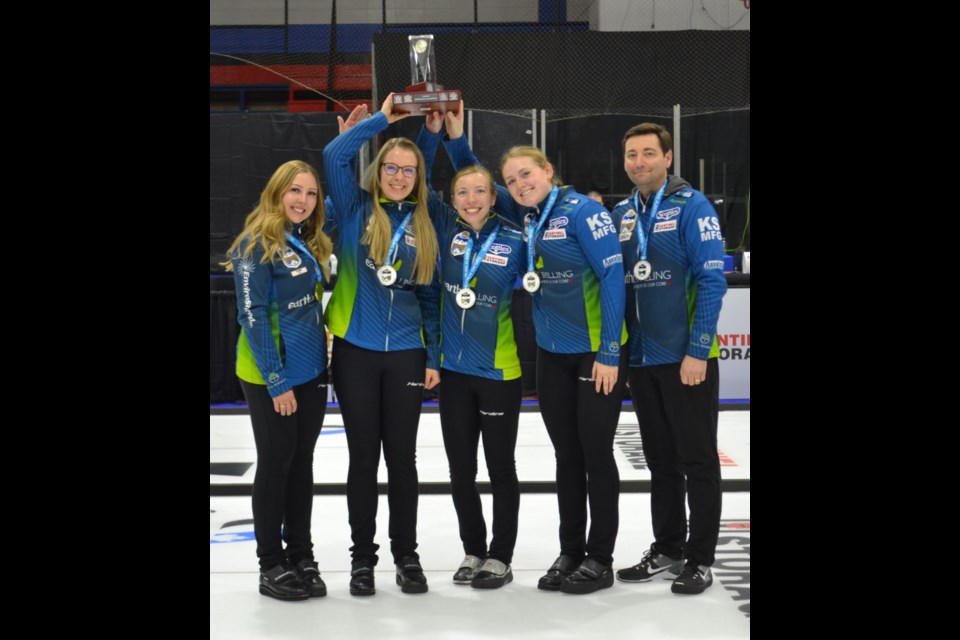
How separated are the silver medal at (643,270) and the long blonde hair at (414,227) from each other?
0.71 metres

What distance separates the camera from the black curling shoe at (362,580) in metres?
3.13

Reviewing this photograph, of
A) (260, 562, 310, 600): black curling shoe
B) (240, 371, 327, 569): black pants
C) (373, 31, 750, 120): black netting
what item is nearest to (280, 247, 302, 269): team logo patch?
(240, 371, 327, 569): black pants

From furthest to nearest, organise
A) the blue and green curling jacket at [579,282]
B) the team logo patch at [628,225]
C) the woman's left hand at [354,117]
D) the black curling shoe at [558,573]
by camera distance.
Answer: the woman's left hand at [354,117], the team logo patch at [628,225], the black curling shoe at [558,573], the blue and green curling jacket at [579,282]

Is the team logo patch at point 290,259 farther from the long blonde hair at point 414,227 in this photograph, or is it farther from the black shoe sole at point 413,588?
the black shoe sole at point 413,588

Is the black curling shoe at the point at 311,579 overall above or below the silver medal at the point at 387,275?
below

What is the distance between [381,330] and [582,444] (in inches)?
31.2

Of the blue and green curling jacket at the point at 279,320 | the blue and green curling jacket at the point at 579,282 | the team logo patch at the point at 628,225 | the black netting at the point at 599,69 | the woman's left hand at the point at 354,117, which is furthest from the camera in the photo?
the black netting at the point at 599,69

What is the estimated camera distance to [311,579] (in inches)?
124

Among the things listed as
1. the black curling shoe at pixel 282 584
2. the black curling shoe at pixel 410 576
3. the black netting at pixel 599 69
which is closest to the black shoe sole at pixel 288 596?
the black curling shoe at pixel 282 584

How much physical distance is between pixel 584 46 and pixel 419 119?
6.15 feet

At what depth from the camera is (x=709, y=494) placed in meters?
3.16

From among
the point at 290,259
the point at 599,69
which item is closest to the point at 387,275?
the point at 290,259

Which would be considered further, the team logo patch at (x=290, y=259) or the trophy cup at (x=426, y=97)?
the trophy cup at (x=426, y=97)
